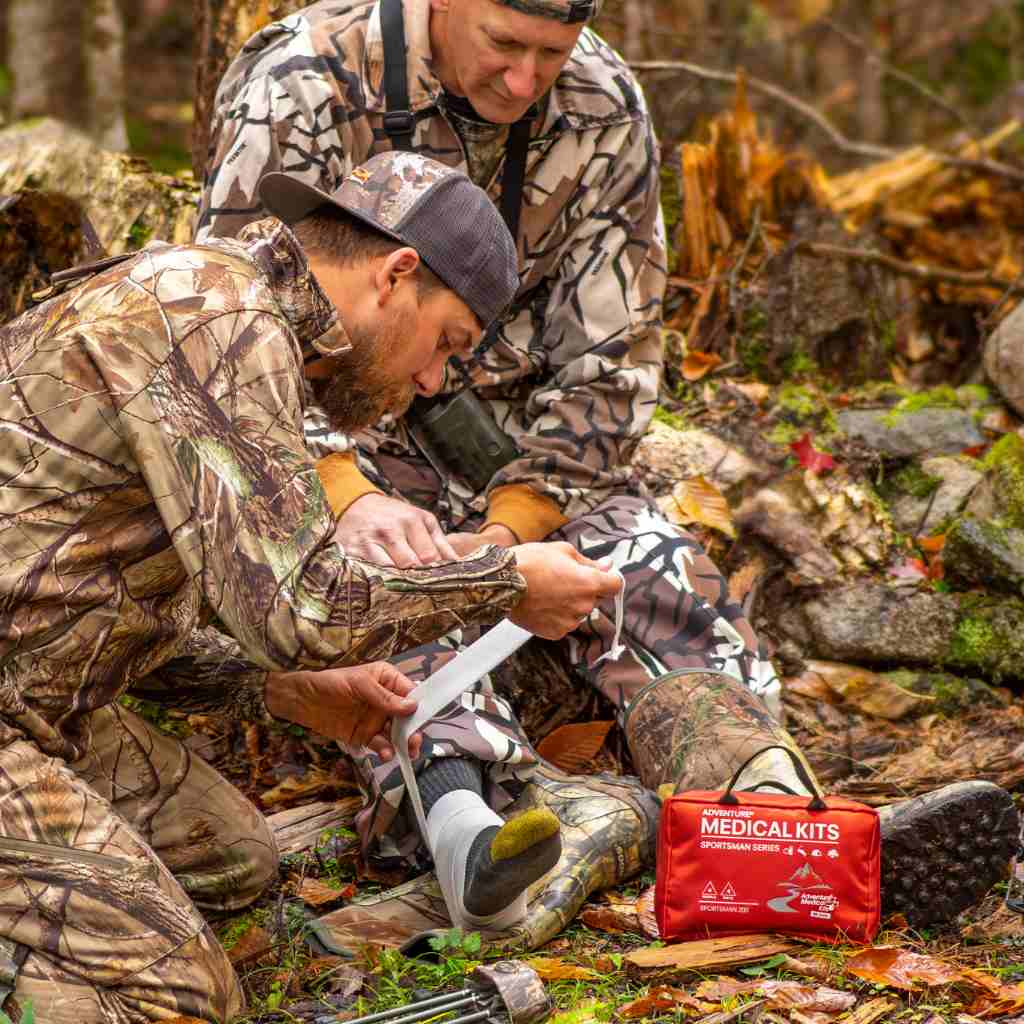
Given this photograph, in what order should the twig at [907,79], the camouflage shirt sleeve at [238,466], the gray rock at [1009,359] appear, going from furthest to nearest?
the twig at [907,79], the gray rock at [1009,359], the camouflage shirt sleeve at [238,466]

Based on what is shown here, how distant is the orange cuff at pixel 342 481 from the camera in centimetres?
422

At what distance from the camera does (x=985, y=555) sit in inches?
217

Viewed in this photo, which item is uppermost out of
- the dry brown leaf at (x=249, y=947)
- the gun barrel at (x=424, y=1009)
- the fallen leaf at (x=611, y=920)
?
the gun barrel at (x=424, y=1009)

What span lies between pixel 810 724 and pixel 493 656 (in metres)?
1.92

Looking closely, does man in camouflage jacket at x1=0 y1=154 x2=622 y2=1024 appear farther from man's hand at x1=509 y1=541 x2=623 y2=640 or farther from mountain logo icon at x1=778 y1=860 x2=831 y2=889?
mountain logo icon at x1=778 y1=860 x2=831 y2=889

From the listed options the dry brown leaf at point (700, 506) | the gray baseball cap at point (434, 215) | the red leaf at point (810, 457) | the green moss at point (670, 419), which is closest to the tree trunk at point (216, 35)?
the green moss at point (670, 419)

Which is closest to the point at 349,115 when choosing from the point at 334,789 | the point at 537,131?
the point at 537,131

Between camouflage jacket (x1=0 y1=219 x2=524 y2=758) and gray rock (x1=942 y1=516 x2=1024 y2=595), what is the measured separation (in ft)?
9.28

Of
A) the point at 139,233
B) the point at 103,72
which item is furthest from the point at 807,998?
the point at 103,72

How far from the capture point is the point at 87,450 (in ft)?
9.95

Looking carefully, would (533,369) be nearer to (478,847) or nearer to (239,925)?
(478,847)

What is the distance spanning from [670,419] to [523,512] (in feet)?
5.78

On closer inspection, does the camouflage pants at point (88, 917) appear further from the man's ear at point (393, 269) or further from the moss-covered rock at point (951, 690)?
the moss-covered rock at point (951, 690)

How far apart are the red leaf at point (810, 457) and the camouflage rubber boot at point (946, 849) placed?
102 inches
